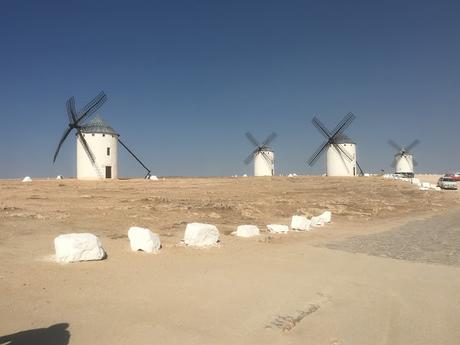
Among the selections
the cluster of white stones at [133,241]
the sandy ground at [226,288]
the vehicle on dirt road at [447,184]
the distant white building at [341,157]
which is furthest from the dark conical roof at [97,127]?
the vehicle on dirt road at [447,184]

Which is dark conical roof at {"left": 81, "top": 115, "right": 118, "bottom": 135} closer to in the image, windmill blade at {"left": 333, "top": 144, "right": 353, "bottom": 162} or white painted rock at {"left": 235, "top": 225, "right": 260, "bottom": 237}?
white painted rock at {"left": 235, "top": 225, "right": 260, "bottom": 237}

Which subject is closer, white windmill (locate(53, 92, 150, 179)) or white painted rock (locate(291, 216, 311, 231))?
white painted rock (locate(291, 216, 311, 231))

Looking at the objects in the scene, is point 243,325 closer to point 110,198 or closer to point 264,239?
point 264,239

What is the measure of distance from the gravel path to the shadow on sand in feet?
33.4

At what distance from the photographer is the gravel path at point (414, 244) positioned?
13.2 metres

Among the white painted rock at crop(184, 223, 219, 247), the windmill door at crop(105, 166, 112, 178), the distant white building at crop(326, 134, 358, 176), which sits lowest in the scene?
the white painted rock at crop(184, 223, 219, 247)

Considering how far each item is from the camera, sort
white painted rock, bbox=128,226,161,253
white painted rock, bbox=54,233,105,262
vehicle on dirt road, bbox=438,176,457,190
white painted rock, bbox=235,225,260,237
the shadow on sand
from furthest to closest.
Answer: vehicle on dirt road, bbox=438,176,457,190 < white painted rock, bbox=235,225,260,237 < white painted rock, bbox=128,226,161,253 < white painted rock, bbox=54,233,105,262 < the shadow on sand

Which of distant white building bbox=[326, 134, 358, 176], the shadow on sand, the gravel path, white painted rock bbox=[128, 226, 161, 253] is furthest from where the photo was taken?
distant white building bbox=[326, 134, 358, 176]

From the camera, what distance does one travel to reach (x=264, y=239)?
14922 millimetres

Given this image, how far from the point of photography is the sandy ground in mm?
6336

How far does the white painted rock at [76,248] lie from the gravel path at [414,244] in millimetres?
8182

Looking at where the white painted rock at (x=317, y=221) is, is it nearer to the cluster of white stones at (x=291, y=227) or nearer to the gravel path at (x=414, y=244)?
the cluster of white stones at (x=291, y=227)

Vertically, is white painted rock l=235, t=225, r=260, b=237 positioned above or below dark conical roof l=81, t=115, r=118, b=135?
below

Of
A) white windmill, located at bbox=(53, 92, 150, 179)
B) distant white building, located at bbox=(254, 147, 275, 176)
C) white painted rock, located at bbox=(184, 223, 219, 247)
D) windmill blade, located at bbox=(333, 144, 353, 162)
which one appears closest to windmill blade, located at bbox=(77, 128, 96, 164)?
white windmill, located at bbox=(53, 92, 150, 179)
